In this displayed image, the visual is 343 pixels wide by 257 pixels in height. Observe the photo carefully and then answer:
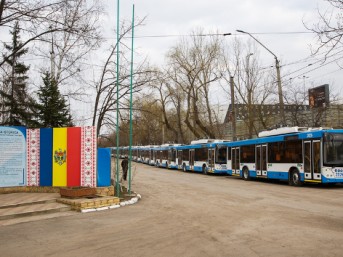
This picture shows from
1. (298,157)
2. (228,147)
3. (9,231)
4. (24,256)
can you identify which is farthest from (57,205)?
(228,147)

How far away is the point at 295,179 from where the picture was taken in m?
21.5

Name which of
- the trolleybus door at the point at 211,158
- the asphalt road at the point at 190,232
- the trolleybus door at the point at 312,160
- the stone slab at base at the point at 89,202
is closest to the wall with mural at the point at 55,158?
the stone slab at base at the point at 89,202

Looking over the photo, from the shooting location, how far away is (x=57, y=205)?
12.8 m

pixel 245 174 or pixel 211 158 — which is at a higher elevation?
pixel 211 158

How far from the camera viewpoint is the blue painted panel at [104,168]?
15758 millimetres

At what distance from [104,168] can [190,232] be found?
310 inches

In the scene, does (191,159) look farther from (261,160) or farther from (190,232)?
(190,232)

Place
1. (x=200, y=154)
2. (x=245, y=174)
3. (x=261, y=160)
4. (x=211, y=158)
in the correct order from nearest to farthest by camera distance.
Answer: (x=261, y=160) → (x=245, y=174) → (x=211, y=158) → (x=200, y=154)

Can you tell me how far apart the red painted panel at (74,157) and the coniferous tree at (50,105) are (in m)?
6.45

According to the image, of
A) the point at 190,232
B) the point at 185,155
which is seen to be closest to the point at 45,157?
the point at 190,232

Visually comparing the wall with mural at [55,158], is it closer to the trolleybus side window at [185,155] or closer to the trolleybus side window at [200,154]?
the trolleybus side window at [200,154]

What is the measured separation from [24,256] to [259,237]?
4481 millimetres

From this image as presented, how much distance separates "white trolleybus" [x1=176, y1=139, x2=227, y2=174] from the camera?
1304 inches

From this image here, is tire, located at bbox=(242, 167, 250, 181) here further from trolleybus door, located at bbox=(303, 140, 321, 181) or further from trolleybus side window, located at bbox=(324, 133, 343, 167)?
trolleybus side window, located at bbox=(324, 133, 343, 167)
